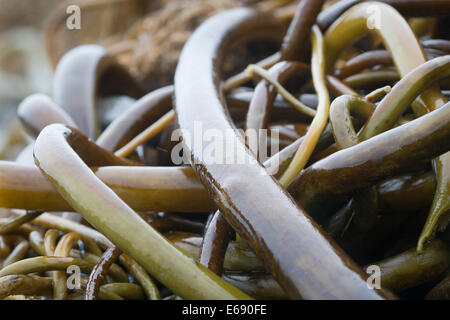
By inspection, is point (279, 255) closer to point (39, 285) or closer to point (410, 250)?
point (410, 250)

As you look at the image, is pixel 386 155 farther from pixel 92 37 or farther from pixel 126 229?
pixel 92 37

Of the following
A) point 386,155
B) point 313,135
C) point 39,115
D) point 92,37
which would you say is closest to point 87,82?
point 39,115

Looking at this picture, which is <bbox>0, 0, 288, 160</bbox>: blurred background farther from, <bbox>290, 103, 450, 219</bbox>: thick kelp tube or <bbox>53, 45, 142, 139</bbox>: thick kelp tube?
<bbox>290, 103, 450, 219</bbox>: thick kelp tube

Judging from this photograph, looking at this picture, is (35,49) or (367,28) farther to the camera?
(35,49)

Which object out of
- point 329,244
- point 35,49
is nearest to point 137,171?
point 329,244

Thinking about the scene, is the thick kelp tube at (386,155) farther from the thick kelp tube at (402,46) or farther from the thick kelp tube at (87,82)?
the thick kelp tube at (87,82)

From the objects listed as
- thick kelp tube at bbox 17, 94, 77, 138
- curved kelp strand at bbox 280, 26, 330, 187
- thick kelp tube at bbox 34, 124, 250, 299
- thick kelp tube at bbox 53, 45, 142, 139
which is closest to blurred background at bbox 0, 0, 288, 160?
thick kelp tube at bbox 53, 45, 142, 139

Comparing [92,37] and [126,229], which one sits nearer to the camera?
[126,229]
